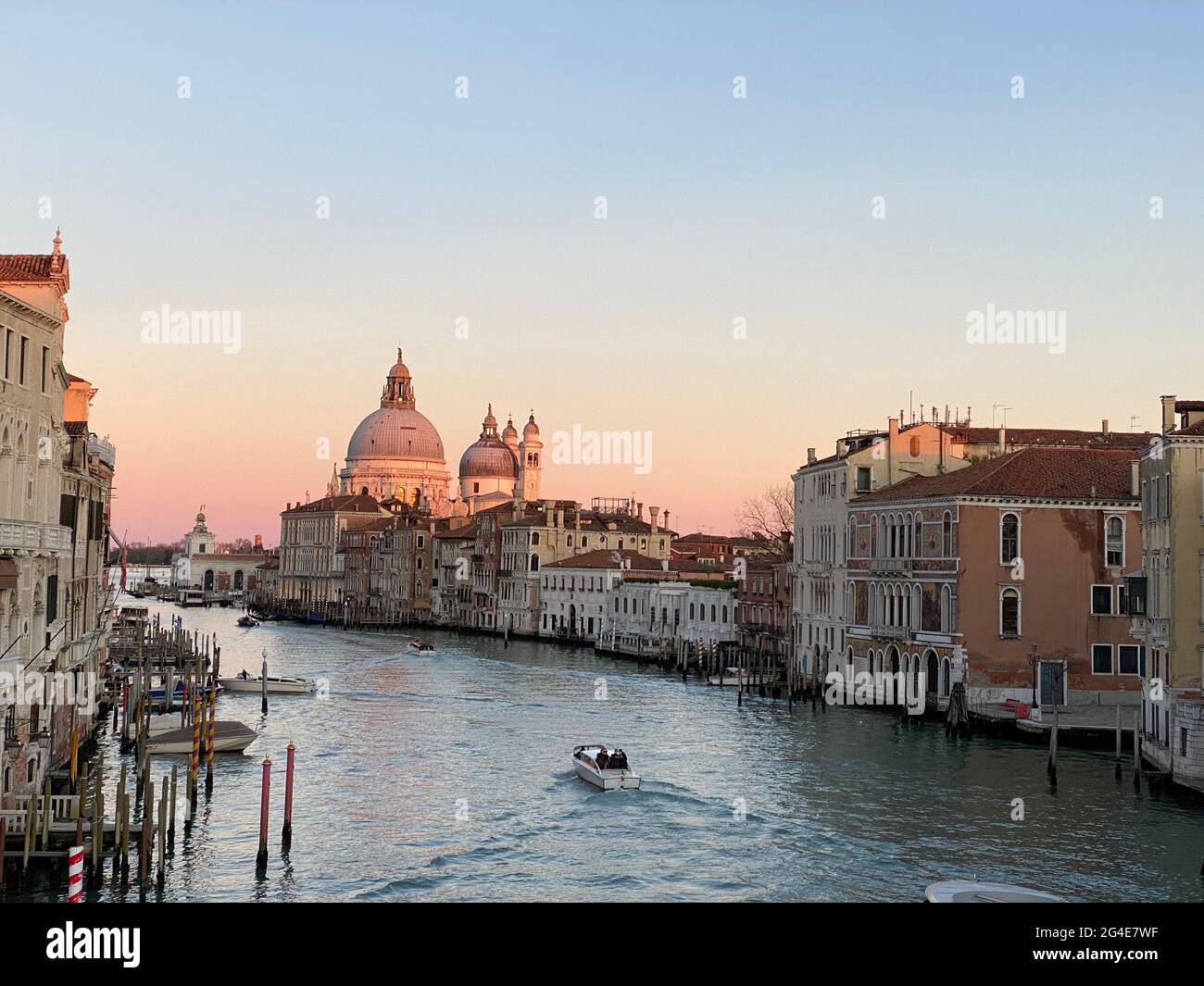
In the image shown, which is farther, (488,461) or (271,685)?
(488,461)

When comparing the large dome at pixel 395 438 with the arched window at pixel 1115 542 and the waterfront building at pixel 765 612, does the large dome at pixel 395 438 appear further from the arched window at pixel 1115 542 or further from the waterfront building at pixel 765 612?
the arched window at pixel 1115 542

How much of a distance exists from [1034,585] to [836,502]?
7967 millimetres

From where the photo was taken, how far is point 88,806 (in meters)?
18.3

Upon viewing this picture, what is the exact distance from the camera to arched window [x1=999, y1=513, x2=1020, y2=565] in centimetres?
3073

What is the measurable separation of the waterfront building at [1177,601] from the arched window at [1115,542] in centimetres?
820

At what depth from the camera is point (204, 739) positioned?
2456cm

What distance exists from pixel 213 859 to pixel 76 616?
754 centimetres

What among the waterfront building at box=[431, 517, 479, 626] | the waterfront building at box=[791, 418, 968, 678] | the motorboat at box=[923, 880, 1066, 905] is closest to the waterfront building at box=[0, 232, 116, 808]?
the motorboat at box=[923, 880, 1066, 905]

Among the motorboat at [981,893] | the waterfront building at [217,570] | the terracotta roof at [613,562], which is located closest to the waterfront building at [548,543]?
the terracotta roof at [613,562]

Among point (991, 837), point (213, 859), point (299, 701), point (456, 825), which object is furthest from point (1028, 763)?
point (299, 701)

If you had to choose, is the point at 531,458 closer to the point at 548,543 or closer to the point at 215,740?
the point at 548,543

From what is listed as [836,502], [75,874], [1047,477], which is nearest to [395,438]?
[836,502]

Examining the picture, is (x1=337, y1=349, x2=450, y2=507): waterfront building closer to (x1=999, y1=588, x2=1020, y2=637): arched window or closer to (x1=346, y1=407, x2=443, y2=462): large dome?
(x1=346, y1=407, x2=443, y2=462): large dome

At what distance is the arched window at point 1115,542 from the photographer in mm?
30625
